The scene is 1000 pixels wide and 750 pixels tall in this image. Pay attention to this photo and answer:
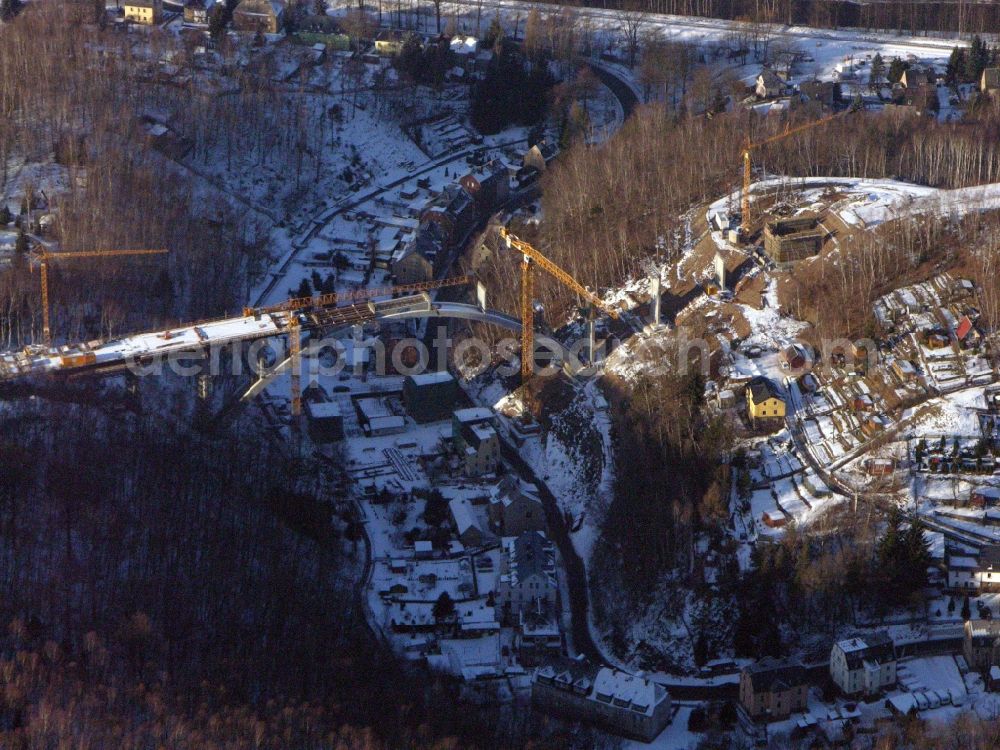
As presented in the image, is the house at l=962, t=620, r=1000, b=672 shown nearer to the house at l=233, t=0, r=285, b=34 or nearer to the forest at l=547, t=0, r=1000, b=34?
the forest at l=547, t=0, r=1000, b=34

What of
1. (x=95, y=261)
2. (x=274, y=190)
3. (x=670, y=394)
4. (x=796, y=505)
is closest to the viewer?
(x=796, y=505)

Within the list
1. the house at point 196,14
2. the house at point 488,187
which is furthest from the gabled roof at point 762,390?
the house at point 196,14

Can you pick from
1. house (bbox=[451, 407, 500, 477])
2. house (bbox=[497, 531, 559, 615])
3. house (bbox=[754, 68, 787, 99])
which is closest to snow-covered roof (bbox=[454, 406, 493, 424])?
house (bbox=[451, 407, 500, 477])

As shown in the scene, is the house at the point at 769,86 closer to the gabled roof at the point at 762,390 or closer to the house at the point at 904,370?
the house at the point at 904,370

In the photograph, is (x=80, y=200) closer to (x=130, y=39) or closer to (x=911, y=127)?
(x=130, y=39)

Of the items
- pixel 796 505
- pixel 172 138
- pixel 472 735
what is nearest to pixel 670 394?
pixel 796 505
